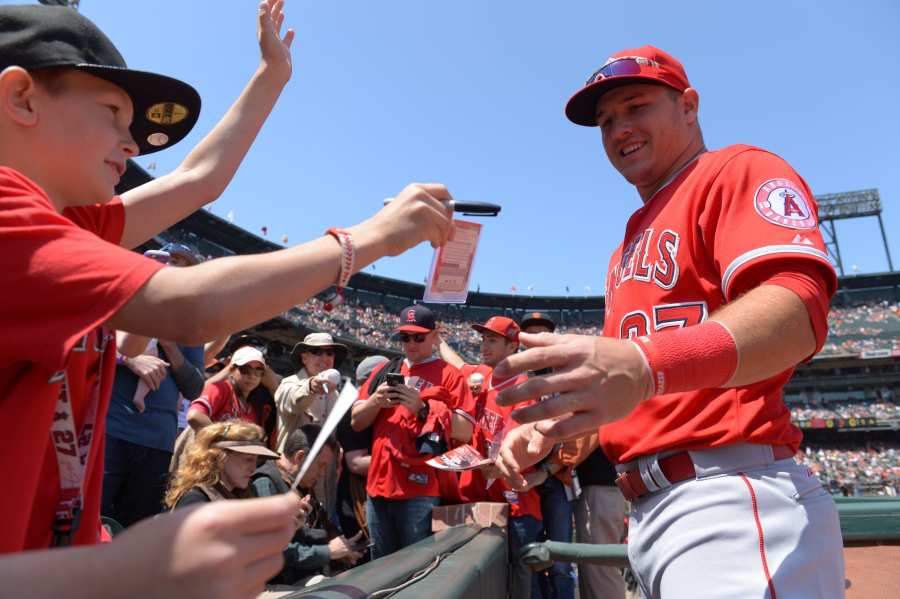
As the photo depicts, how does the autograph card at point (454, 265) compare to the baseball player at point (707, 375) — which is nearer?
the baseball player at point (707, 375)

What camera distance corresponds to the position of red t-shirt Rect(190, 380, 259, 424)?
13.6ft

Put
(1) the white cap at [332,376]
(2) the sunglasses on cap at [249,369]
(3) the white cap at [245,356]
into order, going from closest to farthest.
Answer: (1) the white cap at [332,376] → (3) the white cap at [245,356] → (2) the sunglasses on cap at [249,369]

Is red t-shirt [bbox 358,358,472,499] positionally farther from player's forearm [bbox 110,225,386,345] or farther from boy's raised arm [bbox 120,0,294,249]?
player's forearm [bbox 110,225,386,345]

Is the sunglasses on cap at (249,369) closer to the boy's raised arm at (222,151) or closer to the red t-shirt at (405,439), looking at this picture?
the red t-shirt at (405,439)

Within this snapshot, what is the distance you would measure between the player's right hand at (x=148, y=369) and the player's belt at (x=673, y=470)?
263cm

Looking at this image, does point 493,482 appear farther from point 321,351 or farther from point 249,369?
point 249,369

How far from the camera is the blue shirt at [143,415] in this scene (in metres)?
3.18

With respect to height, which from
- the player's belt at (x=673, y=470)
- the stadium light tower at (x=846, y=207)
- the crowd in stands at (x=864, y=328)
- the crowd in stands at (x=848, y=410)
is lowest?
the crowd in stands at (x=848, y=410)

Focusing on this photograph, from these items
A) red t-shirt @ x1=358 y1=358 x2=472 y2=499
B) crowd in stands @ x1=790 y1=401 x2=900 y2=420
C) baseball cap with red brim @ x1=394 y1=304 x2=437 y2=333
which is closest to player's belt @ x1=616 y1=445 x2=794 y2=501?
red t-shirt @ x1=358 y1=358 x2=472 y2=499

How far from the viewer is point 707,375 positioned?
1.12m

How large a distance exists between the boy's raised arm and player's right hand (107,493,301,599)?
1265 millimetres

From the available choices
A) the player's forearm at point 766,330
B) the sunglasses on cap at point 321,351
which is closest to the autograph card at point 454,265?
the player's forearm at point 766,330

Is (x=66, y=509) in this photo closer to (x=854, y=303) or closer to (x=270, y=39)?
(x=270, y=39)

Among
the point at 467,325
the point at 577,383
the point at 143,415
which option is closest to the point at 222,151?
the point at 577,383
